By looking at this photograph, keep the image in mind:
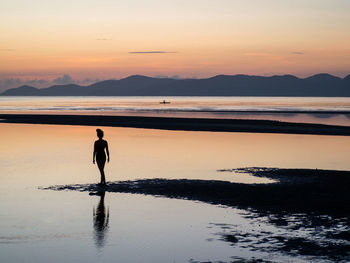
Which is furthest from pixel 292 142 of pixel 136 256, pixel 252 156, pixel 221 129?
pixel 136 256

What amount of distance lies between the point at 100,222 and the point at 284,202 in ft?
21.0

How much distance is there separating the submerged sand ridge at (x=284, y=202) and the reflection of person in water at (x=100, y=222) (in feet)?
9.14

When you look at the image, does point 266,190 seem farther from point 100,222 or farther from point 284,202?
point 100,222

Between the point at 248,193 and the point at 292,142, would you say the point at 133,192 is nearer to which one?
the point at 248,193

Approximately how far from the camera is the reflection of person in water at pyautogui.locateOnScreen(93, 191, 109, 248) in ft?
44.3

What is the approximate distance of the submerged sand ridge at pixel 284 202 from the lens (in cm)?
1312

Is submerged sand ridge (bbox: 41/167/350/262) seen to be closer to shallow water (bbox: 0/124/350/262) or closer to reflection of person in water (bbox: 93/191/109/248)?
shallow water (bbox: 0/124/350/262)

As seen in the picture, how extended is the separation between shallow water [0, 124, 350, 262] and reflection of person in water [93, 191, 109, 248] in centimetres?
5

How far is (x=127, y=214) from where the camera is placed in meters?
16.4

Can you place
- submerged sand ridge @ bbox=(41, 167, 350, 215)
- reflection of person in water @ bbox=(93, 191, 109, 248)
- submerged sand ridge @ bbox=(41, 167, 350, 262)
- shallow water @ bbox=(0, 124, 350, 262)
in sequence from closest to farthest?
shallow water @ bbox=(0, 124, 350, 262) < submerged sand ridge @ bbox=(41, 167, 350, 262) < reflection of person in water @ bbox=(93, 191, 109, 248) < submerged sand ridge @ bbox=(41, 167, 350, 215)

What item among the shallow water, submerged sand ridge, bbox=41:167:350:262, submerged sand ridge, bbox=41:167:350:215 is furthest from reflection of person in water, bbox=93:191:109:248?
submerged sand ridge, bbox=41:167:350:215

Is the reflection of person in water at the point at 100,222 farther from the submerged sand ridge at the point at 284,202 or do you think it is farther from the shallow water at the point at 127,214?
the submerged sand ridge at the point at 284,202

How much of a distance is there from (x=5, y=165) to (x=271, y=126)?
40497 mm

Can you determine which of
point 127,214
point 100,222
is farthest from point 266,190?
point 100,222
